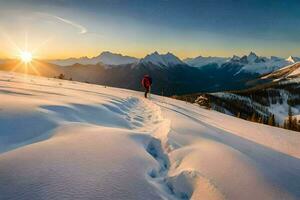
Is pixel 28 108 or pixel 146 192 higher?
pixel 28 108

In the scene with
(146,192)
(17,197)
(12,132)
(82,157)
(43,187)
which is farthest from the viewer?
(12,132)

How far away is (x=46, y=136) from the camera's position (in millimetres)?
6422

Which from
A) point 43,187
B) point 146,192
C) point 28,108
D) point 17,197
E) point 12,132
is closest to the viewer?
point 17,197

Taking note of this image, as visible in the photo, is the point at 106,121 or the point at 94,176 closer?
the point at 94,176

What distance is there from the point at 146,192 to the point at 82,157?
150 centimetres

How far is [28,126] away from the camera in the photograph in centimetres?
674

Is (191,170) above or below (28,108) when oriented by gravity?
below

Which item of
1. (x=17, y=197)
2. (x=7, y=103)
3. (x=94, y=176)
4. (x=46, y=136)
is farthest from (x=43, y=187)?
(x=7, y=103)

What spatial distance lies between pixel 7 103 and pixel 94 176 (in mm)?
4938

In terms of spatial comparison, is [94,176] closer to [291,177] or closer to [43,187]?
[43,187]

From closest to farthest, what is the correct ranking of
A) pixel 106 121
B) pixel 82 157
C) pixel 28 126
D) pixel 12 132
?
pixel 82 157 → pixel 12 132 → pixel 28 126 → pixel 106 121

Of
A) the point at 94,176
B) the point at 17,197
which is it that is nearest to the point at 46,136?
the point at 94,176

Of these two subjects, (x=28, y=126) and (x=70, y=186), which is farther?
(x=28, y=126)

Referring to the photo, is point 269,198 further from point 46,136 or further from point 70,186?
point 46,136
